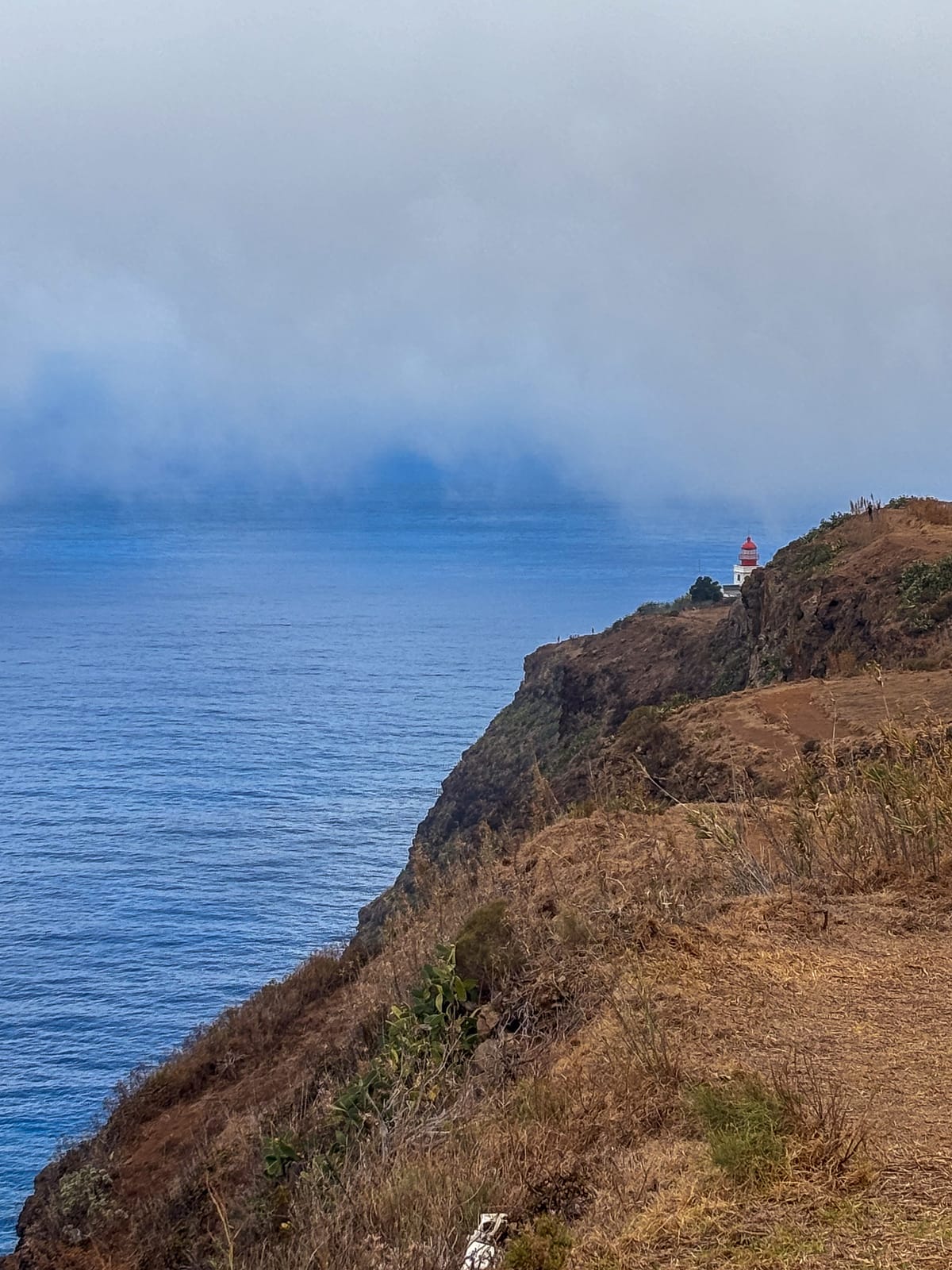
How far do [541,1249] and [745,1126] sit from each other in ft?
2.94

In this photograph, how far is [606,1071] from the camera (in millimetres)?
5129

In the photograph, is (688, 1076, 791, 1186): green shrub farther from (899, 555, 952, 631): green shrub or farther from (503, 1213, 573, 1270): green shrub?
(899, 555, 952, 631): green shrub

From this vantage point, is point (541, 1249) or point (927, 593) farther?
point (927, 593)

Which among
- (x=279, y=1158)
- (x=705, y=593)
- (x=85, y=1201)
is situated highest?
(x=705, y=593)

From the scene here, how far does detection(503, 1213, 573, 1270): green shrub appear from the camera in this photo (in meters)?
3.76

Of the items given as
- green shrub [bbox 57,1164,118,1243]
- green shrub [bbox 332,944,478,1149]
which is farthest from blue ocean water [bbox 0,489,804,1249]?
green shrub [bbox 332,944,478,1149]

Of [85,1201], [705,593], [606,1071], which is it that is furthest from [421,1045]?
[705,593]

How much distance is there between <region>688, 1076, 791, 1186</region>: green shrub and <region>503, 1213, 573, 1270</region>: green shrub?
62cm

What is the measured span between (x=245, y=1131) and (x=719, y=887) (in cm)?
533

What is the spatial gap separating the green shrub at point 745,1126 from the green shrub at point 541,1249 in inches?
24.5

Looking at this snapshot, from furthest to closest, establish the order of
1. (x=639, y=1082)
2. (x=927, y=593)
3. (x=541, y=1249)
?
(x=927, y=593) → (x=639, y=1082) → (x=541, y=1249)

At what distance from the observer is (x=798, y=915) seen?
22.6 feet

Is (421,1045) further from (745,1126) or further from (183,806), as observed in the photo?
(183,806)

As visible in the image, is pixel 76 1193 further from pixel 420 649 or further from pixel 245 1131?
pixel 420 649
